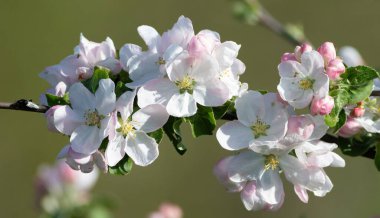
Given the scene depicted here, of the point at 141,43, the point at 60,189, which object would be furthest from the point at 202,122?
the point at 141,43

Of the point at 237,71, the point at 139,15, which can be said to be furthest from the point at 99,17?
the point at 237,71

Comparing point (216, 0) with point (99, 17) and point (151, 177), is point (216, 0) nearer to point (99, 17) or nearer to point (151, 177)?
point (99, 17)

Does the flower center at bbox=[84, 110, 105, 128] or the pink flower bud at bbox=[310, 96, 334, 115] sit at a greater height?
the pink flower bud at bbox=[310, 96, 334, 115]

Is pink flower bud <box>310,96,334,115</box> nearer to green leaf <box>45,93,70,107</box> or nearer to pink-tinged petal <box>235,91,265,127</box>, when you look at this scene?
pink-tinged petal <box>235,91,265,127</box>

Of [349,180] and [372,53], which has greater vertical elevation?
[372,53]

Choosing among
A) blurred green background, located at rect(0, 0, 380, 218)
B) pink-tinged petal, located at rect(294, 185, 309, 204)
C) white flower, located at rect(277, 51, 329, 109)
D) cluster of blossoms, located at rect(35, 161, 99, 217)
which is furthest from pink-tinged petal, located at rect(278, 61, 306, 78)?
blurred green background, located at rect(0, 0, 380, 218)
